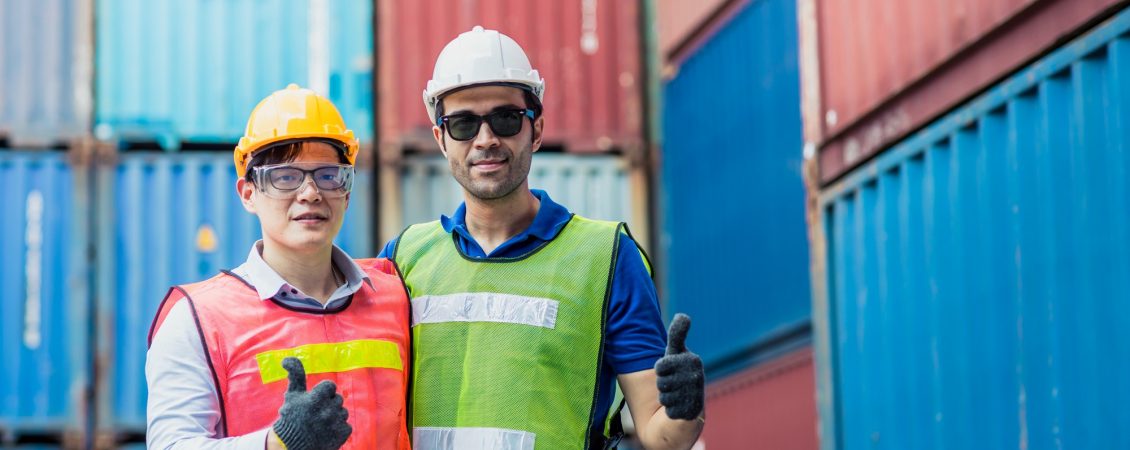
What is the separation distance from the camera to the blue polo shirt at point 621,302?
4.30 metres

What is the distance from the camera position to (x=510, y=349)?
425cm

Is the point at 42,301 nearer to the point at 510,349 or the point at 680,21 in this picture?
the point at 680,21

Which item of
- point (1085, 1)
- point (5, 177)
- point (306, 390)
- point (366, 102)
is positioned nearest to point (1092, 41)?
point (1085, 1)

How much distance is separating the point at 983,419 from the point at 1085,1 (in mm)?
2167

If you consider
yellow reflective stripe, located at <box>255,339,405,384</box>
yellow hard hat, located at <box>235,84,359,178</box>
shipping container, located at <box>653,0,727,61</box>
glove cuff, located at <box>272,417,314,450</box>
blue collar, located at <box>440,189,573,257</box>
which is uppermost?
shipping container, located at <box>653,0,727,61</box>

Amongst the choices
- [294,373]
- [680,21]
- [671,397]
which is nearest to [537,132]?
[671,397]

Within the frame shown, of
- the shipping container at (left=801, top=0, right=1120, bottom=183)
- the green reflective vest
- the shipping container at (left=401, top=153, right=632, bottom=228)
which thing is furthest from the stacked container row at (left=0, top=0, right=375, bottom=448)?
the green reflective vest

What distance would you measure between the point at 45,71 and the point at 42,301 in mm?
1906

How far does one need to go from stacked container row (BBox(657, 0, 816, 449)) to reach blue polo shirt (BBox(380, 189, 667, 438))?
284 inches

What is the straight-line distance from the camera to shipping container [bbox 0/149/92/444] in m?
11.8

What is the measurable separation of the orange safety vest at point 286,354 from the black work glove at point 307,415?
0.25m

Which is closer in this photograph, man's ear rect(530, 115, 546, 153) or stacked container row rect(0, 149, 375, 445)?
man's ear rect(530, 115, 546, 153)

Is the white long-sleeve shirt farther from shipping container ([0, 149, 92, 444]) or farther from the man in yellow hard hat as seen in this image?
shipping container ([0, 149, 92, 444])

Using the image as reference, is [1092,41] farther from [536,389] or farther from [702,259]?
[702,259]
